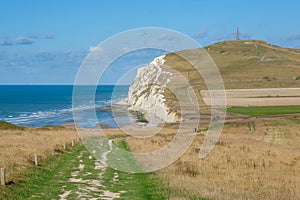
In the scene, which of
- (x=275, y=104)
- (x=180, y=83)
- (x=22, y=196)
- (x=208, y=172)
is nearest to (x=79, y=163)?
(x=208, y=172)

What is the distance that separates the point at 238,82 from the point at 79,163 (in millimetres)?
102431

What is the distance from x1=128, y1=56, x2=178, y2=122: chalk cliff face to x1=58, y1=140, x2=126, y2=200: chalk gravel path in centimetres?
5596

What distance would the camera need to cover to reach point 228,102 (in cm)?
8819

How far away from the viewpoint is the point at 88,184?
17.4 m

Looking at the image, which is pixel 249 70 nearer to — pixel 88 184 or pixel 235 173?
pixel 235 173

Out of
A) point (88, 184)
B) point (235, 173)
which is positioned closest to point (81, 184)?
point (88, 184)

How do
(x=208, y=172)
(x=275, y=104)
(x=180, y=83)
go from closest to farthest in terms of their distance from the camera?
(x=208, y=172), (x=275, y=104), (x=180, y=83)

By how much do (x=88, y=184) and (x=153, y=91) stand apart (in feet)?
350

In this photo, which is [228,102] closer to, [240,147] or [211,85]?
[211,85]

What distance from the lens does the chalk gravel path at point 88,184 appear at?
49.5 ft

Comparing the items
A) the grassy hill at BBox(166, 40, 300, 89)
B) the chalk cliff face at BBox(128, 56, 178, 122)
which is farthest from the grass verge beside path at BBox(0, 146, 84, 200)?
the grassy hill at BBox(166, 40, 300, 89)

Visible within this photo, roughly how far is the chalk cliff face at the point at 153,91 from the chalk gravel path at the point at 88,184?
184 feet

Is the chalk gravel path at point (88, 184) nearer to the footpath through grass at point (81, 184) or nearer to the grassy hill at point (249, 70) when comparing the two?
the footpath through grass at point (81, 184)

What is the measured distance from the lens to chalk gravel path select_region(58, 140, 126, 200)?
49.5 feet
